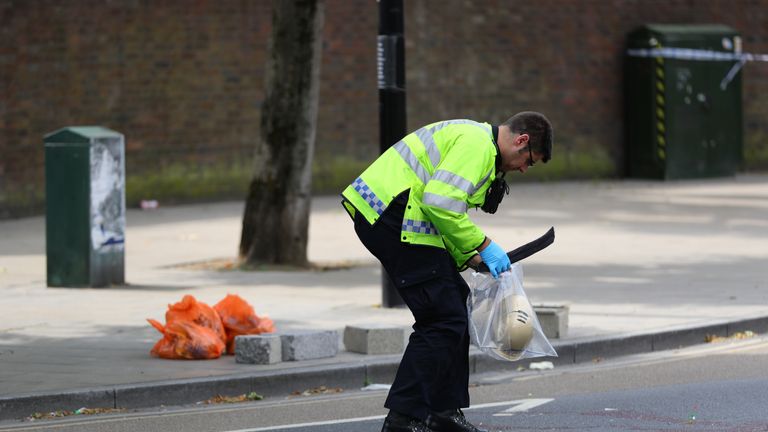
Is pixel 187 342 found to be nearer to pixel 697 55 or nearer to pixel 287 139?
pixel 287 139

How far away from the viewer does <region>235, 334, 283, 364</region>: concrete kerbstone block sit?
913cm

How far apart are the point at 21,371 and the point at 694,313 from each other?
192 inches

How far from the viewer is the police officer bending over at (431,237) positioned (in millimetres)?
6863

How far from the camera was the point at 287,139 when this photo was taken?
1432 cm

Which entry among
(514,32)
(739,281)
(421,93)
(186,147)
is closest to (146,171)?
(186,147)

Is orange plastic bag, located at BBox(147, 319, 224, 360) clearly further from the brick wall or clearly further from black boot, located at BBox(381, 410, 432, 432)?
the brick wall

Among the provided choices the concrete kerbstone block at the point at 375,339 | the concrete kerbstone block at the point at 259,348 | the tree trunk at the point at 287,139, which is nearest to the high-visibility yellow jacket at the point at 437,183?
A: the concrete kerbstone block at the point at 259,348

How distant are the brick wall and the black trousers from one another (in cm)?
1187

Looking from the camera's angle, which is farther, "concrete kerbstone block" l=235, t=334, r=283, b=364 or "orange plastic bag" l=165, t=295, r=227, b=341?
"orange plastic bag" l=165, t=295, r=227, b=341

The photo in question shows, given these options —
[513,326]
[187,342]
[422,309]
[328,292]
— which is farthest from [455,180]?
[328,292]

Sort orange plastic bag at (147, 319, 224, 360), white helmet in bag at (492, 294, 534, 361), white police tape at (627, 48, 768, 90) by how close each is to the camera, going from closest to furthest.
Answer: white helmet in bag at (492, 294, 534, 361) → orange plastic bag at (147, 319, 224, 360) → white police tape at (627, 48, 768, 90)

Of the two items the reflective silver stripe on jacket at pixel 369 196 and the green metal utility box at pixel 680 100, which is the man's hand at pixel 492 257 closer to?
the reflective silver stripe on jacket at pixel 369 196

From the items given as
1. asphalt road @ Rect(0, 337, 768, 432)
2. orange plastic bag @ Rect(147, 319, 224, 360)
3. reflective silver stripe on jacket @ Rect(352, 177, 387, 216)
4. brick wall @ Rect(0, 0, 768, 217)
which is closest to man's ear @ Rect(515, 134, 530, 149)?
reflective silver stripe on jacket @ Rect(352, 177, 387, 216)

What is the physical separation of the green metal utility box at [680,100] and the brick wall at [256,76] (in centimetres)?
39
